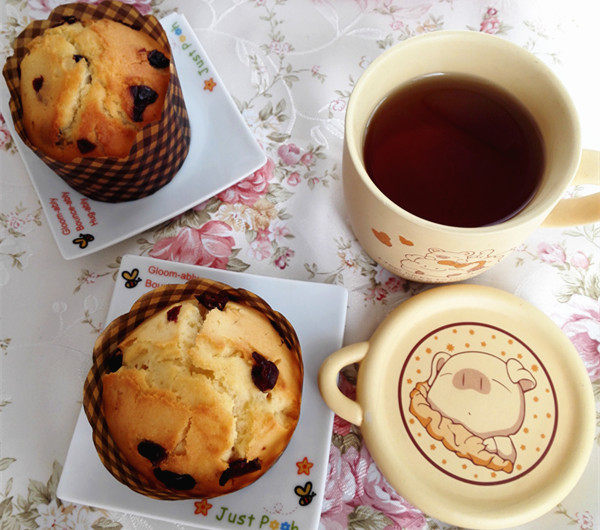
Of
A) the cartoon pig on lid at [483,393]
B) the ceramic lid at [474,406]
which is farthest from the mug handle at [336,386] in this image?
the cartoon pig on lid at [483,393]

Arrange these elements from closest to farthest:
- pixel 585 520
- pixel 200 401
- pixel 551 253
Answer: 1. pixel 200 401
2. pixel 585 520
3. pixel 551 253

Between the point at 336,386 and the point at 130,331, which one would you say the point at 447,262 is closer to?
the point at 336,386

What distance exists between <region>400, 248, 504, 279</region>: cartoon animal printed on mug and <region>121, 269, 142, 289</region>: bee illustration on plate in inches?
15.8

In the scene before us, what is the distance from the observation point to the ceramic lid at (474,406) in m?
0.67

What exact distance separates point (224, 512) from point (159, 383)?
212 mm

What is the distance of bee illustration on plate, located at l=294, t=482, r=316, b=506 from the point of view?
0.69 m

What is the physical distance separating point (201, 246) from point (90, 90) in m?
0.28

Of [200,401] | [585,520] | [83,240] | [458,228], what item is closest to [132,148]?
[83,240]

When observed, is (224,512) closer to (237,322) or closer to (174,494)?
(174,494)

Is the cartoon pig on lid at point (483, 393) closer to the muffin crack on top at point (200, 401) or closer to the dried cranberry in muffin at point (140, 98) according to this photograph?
the muffin crack on top at point (200, 401)

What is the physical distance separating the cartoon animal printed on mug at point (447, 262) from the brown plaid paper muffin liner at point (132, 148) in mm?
391

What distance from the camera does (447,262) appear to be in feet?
1.94

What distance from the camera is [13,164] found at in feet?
2.93

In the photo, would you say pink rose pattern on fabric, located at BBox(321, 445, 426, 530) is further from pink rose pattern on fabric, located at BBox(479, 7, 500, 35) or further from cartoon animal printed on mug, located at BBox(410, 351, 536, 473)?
pink rose pattern on fabric, located at BBox(479, 7, 500, 35)
